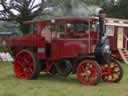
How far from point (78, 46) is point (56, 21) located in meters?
1.14

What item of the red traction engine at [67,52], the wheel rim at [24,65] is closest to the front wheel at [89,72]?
the red traction engine at [67,52]

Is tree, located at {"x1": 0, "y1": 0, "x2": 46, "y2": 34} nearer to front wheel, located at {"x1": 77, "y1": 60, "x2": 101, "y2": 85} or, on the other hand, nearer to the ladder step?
the ladder step

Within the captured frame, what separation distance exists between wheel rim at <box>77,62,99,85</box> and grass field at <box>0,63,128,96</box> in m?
0.21

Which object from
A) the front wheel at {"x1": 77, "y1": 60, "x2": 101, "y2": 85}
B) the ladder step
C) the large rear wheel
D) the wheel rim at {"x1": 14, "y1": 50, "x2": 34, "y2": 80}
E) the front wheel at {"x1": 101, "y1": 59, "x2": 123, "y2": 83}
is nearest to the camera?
the front wheel at {"x1": 77, "y1": 60, "x2": 101, "y2": 85}

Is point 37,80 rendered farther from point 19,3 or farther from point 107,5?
point 107,5

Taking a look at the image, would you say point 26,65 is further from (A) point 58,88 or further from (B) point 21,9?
(B) point 21,9

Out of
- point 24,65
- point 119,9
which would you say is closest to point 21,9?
point 119,9

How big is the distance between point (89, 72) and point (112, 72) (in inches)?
46.4

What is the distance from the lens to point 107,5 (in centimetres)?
3109

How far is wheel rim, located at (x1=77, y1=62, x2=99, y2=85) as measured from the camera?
40.1 feet

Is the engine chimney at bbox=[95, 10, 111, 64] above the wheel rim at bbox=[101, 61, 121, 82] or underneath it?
above

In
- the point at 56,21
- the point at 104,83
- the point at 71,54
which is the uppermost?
the point at 56,21

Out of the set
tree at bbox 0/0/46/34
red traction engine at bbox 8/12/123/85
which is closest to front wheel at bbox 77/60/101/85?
red traction engine at bbox 8/12/123/85

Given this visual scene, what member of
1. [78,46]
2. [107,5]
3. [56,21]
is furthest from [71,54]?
[107,5]
